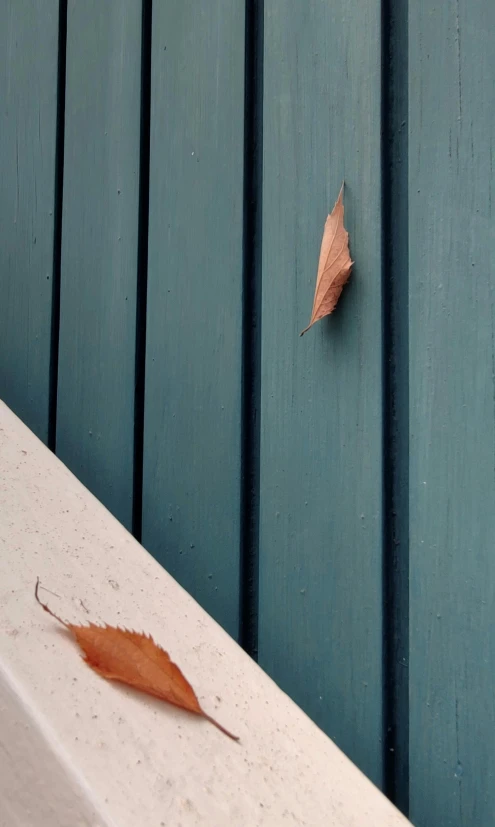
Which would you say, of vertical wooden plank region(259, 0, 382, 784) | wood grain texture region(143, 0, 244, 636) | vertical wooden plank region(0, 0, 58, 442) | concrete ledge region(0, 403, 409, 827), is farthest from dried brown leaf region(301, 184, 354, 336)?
vertical wooden plank region(0, 0, 58, 442)

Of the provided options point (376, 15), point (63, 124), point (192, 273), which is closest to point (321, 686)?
point (192, 273)

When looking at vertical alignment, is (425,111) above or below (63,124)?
below

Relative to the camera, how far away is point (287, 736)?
597 millimetres

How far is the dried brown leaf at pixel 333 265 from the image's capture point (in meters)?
0.74

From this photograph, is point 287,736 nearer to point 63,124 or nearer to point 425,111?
point 425,111

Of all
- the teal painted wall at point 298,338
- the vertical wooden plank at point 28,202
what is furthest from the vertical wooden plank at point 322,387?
the vertical wooden plank at point 28,202

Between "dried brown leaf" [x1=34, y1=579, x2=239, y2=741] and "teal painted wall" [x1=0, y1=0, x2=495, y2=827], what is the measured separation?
Answer: 215mm

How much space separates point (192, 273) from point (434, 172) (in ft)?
1.05

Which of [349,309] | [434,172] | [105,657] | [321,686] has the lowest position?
[321,686]

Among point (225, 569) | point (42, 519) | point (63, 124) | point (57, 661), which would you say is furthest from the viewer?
point (63, 124)

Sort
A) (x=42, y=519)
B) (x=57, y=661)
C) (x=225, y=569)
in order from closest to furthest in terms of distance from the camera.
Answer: (x=57, y=661) → (x=42, y=519) → (x=225, y=569)

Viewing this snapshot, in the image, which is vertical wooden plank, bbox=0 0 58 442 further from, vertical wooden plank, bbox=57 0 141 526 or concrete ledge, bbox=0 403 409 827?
concrete ledge, bbox=0 403 409 827

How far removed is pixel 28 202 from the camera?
112 cm

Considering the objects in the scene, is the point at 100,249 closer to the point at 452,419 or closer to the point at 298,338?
the point at 298,338
